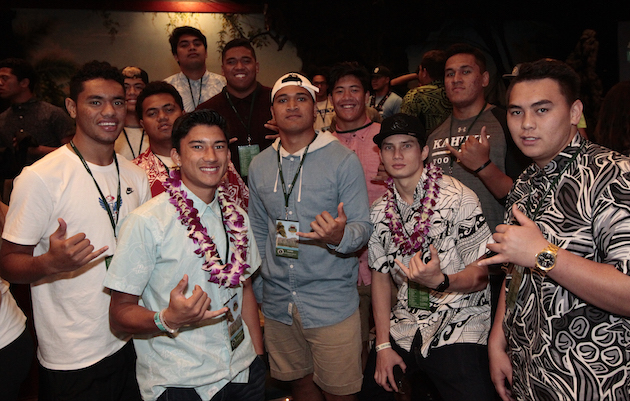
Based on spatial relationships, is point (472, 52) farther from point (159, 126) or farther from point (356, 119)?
point (159, 126)

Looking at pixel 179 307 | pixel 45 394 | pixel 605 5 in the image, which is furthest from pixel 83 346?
pixel 605 5

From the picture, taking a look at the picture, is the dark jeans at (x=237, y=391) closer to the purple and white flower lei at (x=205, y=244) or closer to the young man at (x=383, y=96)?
the purple and white flower lei at (x=205, y=244)

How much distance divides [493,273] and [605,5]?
6.63 meters

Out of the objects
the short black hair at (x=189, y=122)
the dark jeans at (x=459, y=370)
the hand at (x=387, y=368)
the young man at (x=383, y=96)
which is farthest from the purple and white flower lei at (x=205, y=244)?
the young man at (x=383, y=96)

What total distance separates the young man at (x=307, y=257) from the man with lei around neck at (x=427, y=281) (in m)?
0.16

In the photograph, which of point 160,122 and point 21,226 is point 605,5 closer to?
point 160,122

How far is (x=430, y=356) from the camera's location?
2.22 metres

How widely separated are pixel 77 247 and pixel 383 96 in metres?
4.29

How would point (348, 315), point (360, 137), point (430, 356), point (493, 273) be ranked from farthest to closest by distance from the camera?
point (360, 137) < point (493, 273) < point (348, 315) < point (430, 356)

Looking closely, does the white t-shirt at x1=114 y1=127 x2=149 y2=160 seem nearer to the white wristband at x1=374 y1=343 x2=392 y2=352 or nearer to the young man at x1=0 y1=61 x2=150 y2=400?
the young man at x1=0 y1=61 x2=150 y2=400

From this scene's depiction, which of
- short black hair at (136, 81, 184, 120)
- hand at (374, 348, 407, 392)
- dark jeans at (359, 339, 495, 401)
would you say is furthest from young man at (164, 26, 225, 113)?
dark jeans at (359, 339, 495, 401)

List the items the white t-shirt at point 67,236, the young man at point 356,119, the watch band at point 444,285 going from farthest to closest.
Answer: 1. the young man at point 356,119
2. the watch band at point 444,285
3. the white t-shirt at point 67,236

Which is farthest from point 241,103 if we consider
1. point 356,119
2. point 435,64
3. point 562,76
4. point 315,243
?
point 562,76

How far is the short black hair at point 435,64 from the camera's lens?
4098mm
